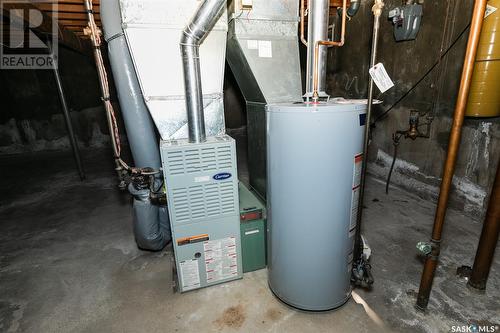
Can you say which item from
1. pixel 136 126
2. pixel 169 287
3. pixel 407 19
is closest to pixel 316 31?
pixel 136 126

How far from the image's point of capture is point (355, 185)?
4.88 ft

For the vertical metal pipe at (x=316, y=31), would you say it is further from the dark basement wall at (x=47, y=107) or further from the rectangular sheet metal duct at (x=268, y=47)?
the dark basement wall at (x=47, y=107)

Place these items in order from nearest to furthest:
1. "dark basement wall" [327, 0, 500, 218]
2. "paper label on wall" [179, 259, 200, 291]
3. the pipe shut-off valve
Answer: "paper label on wall" [179, 259, 200, 291] < "dark basement wall" [327, 0, 500, 218] < the pipe shut-off valve

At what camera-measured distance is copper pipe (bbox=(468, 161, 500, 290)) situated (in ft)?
5.27

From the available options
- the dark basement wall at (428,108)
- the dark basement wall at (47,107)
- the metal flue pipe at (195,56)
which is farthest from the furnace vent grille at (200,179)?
the dark basement wall at (47,107)

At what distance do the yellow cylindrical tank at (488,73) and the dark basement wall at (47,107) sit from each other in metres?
7.18

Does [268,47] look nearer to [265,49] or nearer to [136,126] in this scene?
[265,49]

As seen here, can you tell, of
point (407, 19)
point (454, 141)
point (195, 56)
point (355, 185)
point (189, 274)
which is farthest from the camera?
point (407, 19)

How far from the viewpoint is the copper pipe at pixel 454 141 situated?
4.05 feet

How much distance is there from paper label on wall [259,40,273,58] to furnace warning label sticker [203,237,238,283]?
1.38 m

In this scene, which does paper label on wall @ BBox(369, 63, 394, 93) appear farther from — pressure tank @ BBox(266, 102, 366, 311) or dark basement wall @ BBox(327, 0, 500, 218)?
dark basement wall @ BBox(327, 0, 500, 218)

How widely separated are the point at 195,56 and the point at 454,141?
1.52 m

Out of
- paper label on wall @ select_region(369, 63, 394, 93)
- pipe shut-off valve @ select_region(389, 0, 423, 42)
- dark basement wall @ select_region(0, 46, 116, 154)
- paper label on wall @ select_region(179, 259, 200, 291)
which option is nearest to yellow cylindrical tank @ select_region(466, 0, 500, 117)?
pipe shut-off valve @ select_region(389, 0, 423, 42)

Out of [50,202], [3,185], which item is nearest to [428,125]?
[50,202]
